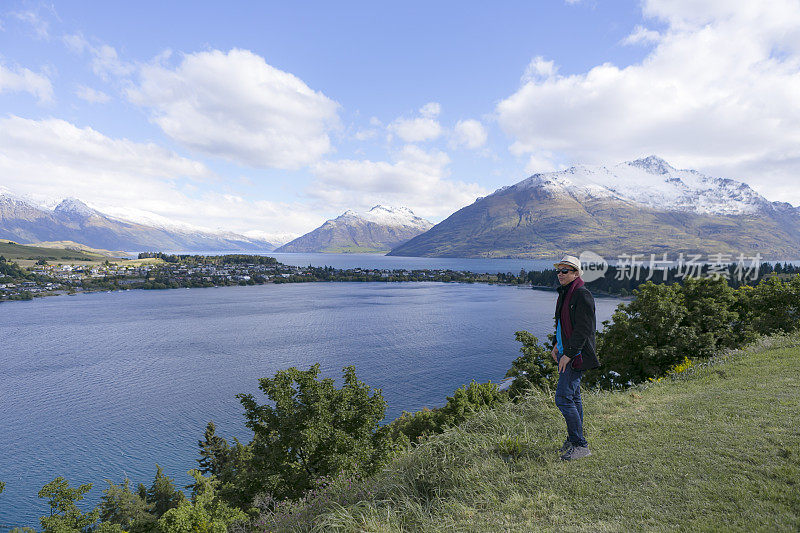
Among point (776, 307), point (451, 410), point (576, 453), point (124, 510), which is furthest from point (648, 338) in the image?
point (124, 510)

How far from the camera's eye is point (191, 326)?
82.3 meters

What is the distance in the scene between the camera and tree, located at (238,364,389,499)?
15.7 metres

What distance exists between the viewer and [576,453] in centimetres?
577

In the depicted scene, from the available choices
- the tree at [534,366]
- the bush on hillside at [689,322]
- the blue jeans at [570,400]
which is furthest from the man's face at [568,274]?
the tree at [534,366]

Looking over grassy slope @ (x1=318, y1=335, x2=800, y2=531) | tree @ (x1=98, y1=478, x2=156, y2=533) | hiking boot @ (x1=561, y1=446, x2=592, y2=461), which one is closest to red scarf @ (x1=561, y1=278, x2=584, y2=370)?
hiking boot @ (x1=561, y1=446, x2=592, y2=461)

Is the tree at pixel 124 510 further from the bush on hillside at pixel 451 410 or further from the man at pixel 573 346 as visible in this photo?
the man at pixel 573 346

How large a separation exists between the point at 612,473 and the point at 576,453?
63 cm

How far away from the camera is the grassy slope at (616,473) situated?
423cm

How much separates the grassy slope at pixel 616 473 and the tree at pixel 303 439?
1000 centimetres

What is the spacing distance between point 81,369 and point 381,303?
7279cm

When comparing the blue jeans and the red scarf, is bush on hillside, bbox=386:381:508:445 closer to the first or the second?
the blue jeans

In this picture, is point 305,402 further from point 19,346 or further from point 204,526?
point 19,346

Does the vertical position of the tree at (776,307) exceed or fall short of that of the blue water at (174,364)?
it exceeds it

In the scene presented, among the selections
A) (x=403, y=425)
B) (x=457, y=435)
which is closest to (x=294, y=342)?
(x=403, y=425)
